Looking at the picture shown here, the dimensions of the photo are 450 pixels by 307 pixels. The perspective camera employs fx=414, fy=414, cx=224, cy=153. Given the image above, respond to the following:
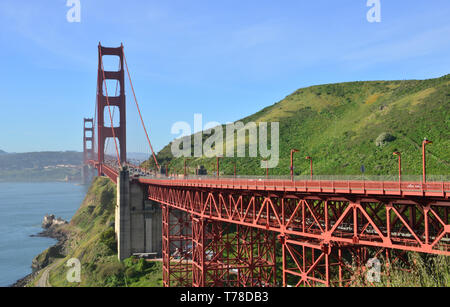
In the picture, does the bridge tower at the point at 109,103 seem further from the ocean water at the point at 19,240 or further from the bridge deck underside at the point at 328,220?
the bridge deck underside at the point at 328,220

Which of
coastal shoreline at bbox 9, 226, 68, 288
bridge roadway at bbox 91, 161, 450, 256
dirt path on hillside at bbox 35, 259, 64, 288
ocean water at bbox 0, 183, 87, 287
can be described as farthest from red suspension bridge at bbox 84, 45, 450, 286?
ocean water at bbox 0, 183, 87, 287

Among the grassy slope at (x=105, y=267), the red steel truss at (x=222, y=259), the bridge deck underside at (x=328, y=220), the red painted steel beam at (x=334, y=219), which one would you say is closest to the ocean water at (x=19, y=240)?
the grassy slope at (x=105, y=267)

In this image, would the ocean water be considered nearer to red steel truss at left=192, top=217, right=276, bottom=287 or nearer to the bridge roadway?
red steel truss at left=192, top=217, right=276, bottom=287

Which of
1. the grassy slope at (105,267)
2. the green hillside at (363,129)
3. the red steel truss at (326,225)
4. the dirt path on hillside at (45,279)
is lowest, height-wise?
the dirt path on hillside at (45,279)

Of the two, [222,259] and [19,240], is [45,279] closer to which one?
[222,259]
